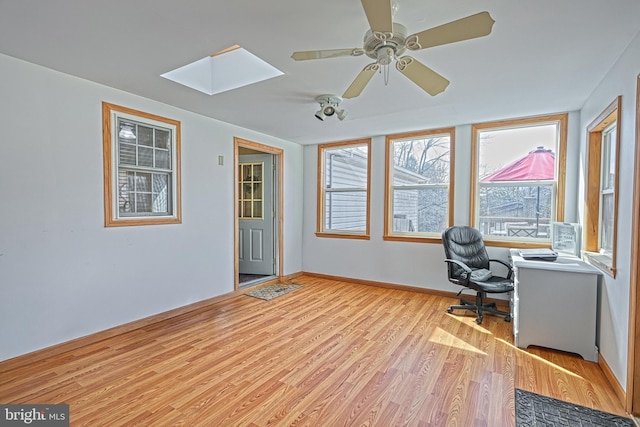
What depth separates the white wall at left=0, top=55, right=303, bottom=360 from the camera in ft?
7.92

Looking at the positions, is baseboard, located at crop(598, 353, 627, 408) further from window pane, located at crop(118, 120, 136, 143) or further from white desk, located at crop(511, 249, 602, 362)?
window pane, located at crop(118, 120, 136, 143)

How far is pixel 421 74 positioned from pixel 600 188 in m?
2.33

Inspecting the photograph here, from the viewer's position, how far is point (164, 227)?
3.48 metres

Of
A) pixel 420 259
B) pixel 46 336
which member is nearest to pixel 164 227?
pixel 46 336

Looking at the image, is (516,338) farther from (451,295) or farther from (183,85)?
(183,85)

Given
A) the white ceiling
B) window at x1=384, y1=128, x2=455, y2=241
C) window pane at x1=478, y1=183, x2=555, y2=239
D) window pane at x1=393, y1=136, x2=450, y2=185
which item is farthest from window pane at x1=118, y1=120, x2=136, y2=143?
window pane at x1=478, y1=183, x2=555, y2=239

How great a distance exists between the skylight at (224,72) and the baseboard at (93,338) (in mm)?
2422

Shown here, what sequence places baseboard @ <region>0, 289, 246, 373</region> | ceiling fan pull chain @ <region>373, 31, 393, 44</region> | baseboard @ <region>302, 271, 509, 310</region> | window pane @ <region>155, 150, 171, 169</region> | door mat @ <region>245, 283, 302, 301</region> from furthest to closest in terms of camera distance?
door mat @ <region>245, 283, 302, 301</region>
baseboard @ <region>302, 271, 509, 310</region>
window pane @ <region>155, 150, 171, 169</region>
baseboard @ <region>0, 289, 246, 373</region>
ceiling fan pull chain @ <region>373, 31, 393, 44</region>

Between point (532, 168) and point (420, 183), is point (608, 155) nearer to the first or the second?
point (532, 168)

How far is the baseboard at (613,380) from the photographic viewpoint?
6.67 ft

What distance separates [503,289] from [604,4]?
254cm

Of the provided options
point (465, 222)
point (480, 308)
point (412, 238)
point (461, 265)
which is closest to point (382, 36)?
point (461, 265)

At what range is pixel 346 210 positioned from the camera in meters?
5.40

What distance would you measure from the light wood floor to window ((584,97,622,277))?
1059 millimetres
